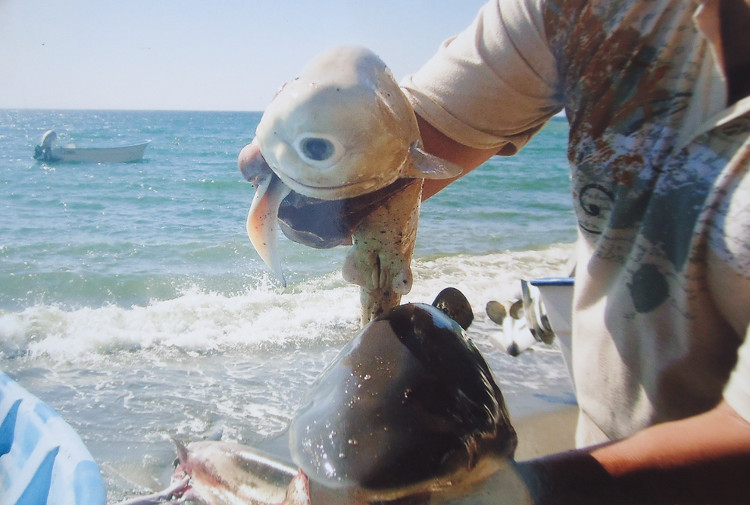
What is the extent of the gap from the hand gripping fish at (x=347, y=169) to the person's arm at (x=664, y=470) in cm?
48

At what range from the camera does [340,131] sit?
1037mm

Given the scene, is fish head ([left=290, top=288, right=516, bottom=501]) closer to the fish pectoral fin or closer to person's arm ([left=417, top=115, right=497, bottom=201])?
the fish pectoral fin

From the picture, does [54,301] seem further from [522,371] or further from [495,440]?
[495,440]

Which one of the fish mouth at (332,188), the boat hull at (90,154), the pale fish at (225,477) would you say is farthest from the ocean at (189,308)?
the boat hull at (90,154)

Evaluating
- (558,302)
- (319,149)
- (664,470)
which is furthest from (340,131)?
(558,302)

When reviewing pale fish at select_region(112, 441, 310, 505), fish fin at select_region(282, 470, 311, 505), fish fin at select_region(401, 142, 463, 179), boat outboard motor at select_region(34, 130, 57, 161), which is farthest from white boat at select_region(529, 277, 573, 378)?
boat outboard motor at select_region(34, 130, 57, 161)

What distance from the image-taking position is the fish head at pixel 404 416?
937 millimetres

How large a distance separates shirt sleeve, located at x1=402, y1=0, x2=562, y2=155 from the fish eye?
0.55m

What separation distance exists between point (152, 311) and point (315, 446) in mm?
5961

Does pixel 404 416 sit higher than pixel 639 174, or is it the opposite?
pixel 639 174

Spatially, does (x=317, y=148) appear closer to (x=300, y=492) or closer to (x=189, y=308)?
(x=300, y=492)

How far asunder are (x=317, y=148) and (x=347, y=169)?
→ 0.07 meters

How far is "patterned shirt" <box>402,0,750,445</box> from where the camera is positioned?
3.54 feet

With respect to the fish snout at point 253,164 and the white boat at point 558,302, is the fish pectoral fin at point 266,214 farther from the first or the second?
the white boat at point 558,302
